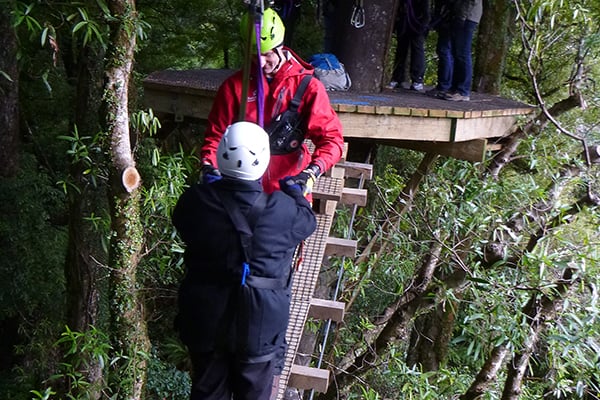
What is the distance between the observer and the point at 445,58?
19.8 feet

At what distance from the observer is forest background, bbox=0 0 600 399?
11.1ft

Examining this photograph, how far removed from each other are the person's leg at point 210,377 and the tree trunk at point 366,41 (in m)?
3.68

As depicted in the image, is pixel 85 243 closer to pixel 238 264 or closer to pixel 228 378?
pixel 228 378

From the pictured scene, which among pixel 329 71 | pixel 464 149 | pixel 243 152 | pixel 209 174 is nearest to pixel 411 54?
pixel 329 71

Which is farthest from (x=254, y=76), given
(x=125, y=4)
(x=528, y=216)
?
(x=528, y=216)

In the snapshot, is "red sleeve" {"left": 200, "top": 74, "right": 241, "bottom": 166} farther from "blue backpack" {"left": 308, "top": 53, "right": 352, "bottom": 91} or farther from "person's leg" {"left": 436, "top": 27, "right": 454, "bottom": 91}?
"person's leg" {"left": 436, "top": 27, "right": 454, "bottom": 91}

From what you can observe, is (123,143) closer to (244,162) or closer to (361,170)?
(244,162)

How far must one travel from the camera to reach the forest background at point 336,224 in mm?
3398

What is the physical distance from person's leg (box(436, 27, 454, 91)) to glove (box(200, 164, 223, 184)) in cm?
359

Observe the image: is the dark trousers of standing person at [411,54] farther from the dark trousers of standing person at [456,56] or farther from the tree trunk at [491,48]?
the tree trunk at [491,48]

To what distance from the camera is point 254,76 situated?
3516 millimetres

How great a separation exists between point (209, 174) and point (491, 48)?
5734mm

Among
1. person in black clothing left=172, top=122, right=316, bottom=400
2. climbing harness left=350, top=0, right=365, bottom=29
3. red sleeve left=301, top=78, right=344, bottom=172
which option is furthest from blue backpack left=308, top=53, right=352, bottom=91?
person in black clothing left=172, top=122, right=316, bottom=400

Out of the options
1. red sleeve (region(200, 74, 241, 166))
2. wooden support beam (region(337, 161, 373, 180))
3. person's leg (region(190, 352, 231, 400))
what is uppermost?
red sleeve (region(200, 74, 241, 166))
